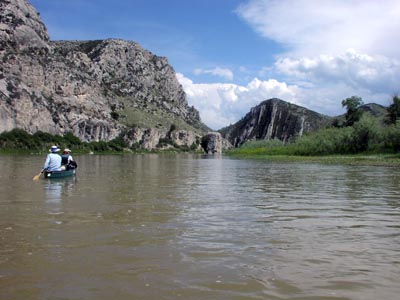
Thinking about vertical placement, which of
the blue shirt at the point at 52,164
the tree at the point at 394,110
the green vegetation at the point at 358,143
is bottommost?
the blue shirt at the point at 52,164

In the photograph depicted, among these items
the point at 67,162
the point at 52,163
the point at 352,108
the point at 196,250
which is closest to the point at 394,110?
the point at 352,108

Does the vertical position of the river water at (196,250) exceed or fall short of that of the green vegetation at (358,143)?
it falls short

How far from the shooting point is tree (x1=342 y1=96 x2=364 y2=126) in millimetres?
137750

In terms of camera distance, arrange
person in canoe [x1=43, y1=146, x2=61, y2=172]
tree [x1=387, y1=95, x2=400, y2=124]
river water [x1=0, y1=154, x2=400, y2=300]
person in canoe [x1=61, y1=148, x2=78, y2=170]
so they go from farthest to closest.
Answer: tree [x1=387, y1=95, x2=400, y2=124], person in canoe [x1=61, y1=148, x2=78, y2=170], person in canoe [x1=43, y1=146, x2=61, y2=172], river water [x1=0, y1=154, x2=400, y2=300]

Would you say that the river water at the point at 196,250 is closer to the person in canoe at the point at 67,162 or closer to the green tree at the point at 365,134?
the person in canoe at the point at 67,162

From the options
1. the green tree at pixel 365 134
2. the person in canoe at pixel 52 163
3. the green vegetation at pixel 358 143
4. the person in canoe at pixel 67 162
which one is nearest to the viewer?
the person in canoe at pixel 52 163

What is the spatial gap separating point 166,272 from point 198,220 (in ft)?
20.6

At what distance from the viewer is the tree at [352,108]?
138 meters

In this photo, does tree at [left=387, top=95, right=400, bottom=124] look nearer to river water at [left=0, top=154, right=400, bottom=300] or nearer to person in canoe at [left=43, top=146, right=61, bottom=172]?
person in canoe at [left=43, top=146, right=61, bottom=172]

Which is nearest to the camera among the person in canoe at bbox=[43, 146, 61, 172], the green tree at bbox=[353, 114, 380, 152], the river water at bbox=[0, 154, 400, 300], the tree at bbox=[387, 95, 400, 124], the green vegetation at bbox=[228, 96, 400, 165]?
the river water at bbox=[0, 154, 400, 300]

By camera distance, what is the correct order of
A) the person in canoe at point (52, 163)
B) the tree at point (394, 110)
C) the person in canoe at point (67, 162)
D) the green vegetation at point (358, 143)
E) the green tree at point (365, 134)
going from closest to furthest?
the person in canoe at point (52, 163), the person in canoe at point (67, 162), the green vegetation at point (358, 143), the green tree at point (365, 134), the tree at point (394, 110)

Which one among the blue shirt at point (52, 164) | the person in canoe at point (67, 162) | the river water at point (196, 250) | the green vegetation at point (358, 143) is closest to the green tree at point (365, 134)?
the green vegetation at point (358, 143)

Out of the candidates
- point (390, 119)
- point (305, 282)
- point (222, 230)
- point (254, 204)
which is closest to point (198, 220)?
point (222, 230)

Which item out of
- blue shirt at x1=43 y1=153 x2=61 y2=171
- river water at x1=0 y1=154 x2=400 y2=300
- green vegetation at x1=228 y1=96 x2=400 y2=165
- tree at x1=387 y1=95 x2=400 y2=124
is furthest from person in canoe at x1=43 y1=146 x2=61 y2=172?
tree at x1=387 y1=95 x2=400 y2=124
